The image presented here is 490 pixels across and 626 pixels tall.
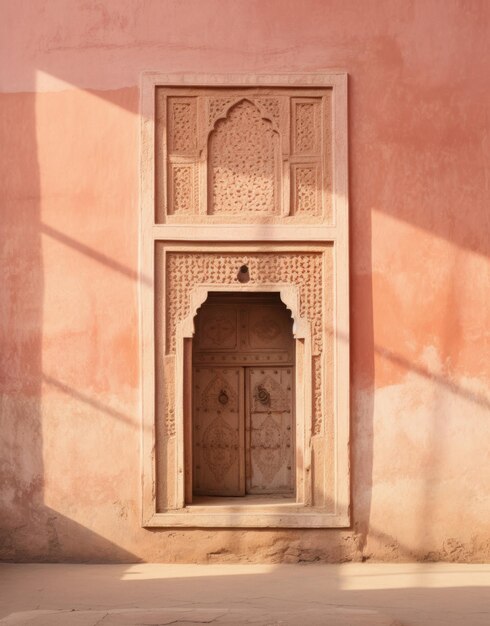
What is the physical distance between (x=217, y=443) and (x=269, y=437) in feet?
1.22

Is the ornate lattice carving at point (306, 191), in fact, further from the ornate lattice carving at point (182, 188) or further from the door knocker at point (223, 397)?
the door knocker at point (223, 397)

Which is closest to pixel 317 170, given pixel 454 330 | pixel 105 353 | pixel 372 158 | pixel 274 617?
pixel 372 158

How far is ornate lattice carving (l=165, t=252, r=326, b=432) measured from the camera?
24.3 feet

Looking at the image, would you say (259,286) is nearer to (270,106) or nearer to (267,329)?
(267,329)

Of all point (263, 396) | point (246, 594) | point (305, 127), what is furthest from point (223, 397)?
point (305, 127)

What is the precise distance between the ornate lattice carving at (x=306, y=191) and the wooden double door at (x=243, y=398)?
716 millimetres

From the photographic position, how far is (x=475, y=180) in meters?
7.37

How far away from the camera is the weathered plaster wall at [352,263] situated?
727 cm

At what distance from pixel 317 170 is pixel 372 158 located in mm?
381

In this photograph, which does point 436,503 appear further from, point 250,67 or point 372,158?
point 250,67

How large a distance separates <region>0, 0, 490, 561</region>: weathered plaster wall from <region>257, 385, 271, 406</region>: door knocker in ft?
2.41

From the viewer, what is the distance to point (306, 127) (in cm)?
749

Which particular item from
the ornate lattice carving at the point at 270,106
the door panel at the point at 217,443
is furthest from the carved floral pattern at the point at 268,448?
the ornate lattice carving at the point at 270,106

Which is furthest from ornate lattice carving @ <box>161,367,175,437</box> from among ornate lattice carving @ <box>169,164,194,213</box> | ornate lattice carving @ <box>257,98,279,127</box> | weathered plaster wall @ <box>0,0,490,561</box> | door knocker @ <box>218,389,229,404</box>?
ornate lattice carving @ <box>257,98,279,127</box>
